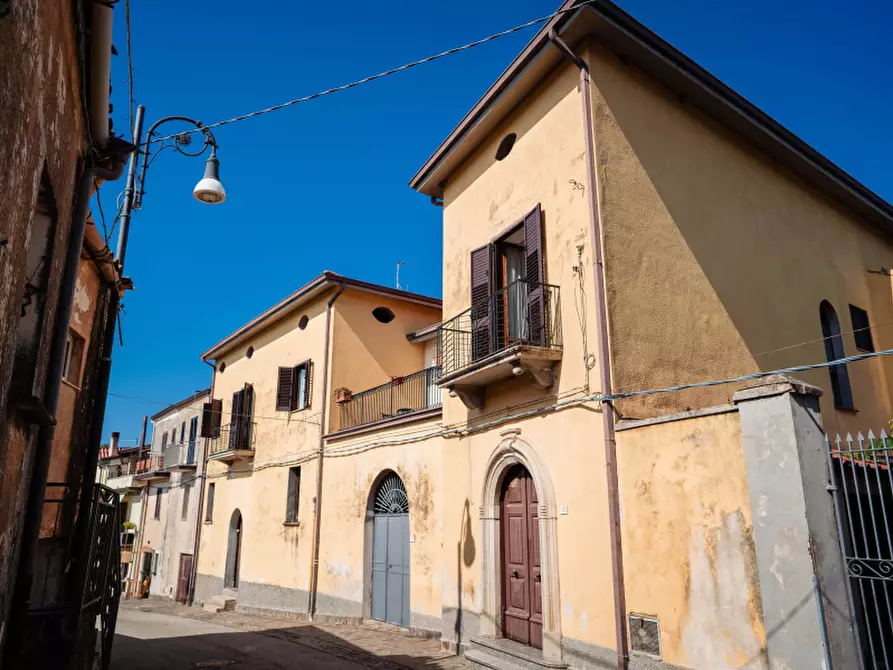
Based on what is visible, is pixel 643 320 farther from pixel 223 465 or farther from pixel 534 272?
pixel 223 465

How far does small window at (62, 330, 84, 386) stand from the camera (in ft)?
28.4

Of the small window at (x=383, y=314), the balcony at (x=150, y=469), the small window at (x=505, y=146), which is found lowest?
the balcony at (x=150, y=469)

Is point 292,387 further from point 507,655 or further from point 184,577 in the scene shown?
point 507,655

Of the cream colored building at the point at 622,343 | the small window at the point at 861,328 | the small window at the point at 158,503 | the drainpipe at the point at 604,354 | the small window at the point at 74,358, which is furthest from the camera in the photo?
the small window at the point at 158,503

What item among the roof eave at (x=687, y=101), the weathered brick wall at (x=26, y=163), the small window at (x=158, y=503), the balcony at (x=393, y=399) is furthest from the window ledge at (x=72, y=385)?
the small window at (x=158, y=503)

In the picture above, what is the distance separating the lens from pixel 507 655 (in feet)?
30.3

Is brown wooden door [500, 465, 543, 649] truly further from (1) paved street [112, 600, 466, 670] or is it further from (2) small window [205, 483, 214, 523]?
(2) small window [205, 483, 214, 523]

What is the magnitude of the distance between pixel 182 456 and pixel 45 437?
2192cm

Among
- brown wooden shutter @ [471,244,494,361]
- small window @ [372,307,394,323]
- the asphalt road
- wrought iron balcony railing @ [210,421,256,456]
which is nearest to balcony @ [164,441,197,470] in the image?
wrought iron balcony railing @ [210,421,256,456]

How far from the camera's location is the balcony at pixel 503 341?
30.5ft

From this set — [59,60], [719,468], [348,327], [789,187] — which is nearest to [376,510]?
[348,327]

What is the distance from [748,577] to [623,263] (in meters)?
4.34

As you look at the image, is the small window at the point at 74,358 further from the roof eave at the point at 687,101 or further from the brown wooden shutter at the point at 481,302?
the roof eave at the point at 687,101

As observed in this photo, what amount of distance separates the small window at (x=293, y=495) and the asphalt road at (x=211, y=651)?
324cm
